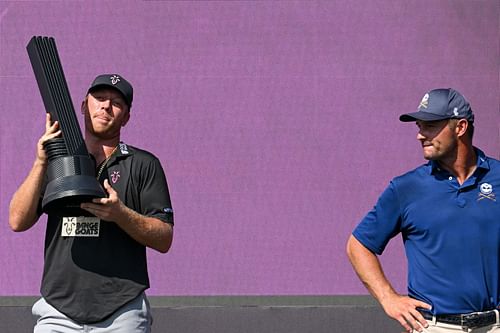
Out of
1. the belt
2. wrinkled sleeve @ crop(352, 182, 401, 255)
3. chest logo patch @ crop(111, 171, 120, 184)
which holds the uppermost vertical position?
chest logo patch @ crop(111, 171, 120, 184)

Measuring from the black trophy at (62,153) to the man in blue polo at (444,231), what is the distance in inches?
45.0

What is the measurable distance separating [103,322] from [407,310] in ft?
3.80

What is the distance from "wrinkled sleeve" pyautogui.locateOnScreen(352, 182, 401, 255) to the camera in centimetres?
376

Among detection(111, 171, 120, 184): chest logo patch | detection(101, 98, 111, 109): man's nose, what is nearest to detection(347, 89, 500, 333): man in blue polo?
detection(111, 171, 120, 184): chest logo patch

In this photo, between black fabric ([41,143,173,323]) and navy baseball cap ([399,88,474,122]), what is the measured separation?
1063 mm

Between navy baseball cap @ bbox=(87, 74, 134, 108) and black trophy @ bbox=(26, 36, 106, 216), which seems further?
navy baseball cap @ bbox=(87, 74, 134, 108)

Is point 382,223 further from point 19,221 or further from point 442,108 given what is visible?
point 19,221

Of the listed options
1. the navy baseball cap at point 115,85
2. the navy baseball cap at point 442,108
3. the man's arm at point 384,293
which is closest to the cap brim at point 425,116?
the navy baseball cap at point 442,108

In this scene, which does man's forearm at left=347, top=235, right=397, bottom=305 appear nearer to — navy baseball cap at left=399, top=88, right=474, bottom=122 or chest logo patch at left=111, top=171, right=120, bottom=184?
navy baseball cap at left=399, top=88, right=474, bottom=122

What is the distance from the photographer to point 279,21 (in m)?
6.34

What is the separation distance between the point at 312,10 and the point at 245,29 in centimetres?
46

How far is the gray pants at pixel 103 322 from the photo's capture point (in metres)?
3.62

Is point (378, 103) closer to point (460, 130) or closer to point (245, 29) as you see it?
point (245, 29)

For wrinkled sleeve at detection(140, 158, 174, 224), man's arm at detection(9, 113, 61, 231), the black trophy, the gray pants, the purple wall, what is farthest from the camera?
the purple wall
